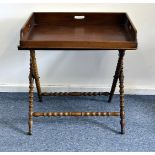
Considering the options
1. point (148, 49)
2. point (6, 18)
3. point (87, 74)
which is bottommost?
point (87, 74)

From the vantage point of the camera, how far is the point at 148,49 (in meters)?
2.25

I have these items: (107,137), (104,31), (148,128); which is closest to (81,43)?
(104,31)

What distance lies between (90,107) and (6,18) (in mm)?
898

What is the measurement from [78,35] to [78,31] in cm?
9

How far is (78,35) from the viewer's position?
1.81m

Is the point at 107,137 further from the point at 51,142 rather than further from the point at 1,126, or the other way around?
the point at 1,126

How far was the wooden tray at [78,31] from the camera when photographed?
1.64 meters

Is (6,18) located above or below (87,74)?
above

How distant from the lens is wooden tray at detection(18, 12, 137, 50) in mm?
1641

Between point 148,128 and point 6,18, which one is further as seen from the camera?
point 6,18

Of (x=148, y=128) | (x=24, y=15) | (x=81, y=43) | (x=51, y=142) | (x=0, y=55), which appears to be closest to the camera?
(x=81, y=43)

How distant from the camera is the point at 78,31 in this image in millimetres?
1893

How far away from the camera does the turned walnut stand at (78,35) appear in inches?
64.7

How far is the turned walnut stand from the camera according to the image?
1.64 meters
